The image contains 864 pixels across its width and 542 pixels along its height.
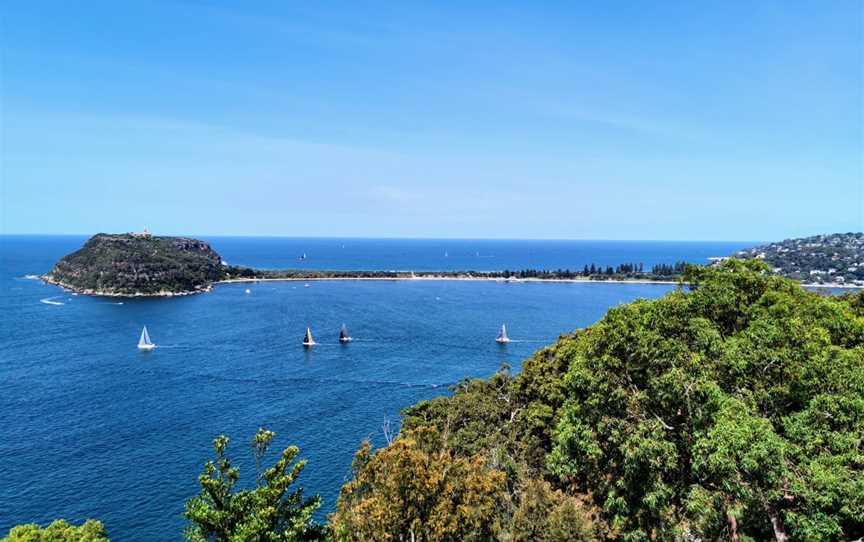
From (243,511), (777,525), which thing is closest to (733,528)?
(777,525)

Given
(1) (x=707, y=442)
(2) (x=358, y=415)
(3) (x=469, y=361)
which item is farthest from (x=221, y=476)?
(3) (x=469, y=361)

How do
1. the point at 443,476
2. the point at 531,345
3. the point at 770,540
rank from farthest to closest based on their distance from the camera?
the point at 531,345 < the point at 770,540 < the point at 443,476

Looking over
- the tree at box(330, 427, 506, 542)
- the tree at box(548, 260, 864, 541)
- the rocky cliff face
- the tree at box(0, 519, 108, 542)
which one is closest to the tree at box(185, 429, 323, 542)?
the tree at box(330, 427, 506, 542)

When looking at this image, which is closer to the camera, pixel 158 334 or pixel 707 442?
pixel 707 442

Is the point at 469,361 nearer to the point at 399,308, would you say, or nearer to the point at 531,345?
the point at 531,345

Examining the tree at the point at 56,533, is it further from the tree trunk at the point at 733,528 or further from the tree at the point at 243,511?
the tree trunk at the point at 733,528

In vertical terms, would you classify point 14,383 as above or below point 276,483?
below

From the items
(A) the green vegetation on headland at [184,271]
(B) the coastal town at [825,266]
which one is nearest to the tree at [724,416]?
(A) the green vegetation on headland at [184,271]
